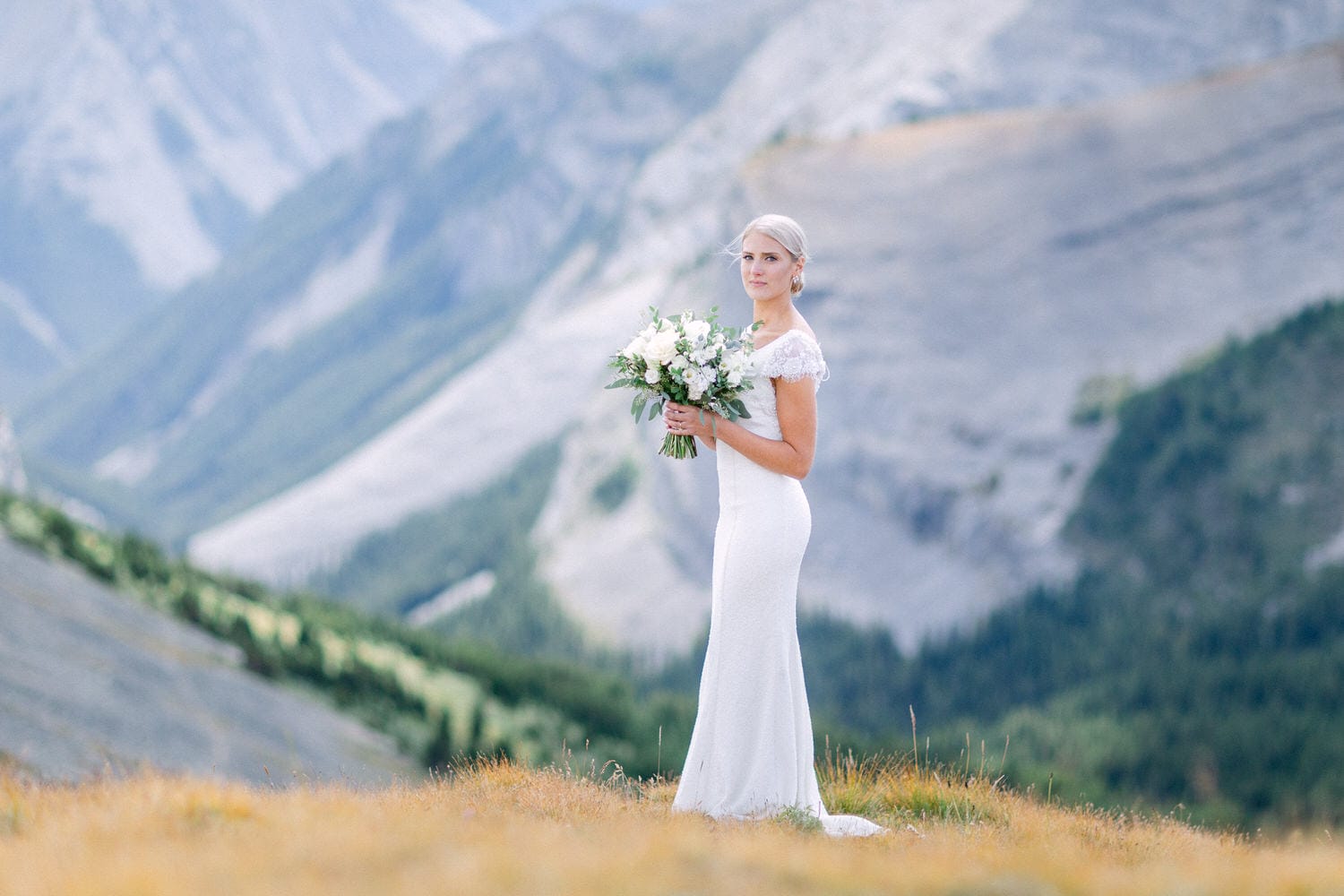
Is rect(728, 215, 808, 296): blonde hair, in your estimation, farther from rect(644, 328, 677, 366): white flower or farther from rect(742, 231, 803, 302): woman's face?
rect(644, 328, 677, 366): white flower

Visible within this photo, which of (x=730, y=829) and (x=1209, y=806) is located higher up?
(x=730, y=829)

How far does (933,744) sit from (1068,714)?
10694mm

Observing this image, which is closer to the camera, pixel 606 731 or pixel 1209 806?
pixel 1209 806

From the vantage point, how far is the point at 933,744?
4938cm

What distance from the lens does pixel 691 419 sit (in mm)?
8977

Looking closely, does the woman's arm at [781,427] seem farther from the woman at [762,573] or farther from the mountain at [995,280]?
the mountain at [995,280]

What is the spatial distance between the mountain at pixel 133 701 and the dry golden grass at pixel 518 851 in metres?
11.3

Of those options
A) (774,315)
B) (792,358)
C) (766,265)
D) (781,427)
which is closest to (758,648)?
(781,427)

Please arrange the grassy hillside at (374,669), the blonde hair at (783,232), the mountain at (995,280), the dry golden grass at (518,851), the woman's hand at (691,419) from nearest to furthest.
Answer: the dry golden grass at (518,851) → the woman's hand at (691,419) → the blonde hair at (783,232) → the grassy hillside at (374,669) → the mountain at (995,280)

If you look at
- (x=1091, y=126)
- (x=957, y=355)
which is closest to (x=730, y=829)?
(x=957, y=355)

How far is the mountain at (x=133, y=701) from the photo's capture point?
2034cm

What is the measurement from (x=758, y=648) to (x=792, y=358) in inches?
76.2

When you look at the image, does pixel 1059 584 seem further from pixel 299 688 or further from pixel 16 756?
pixel 16 756

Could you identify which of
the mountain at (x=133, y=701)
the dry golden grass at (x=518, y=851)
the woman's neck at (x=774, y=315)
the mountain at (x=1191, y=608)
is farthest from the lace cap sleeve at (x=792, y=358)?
the mountain at (x=1191, y=608)
